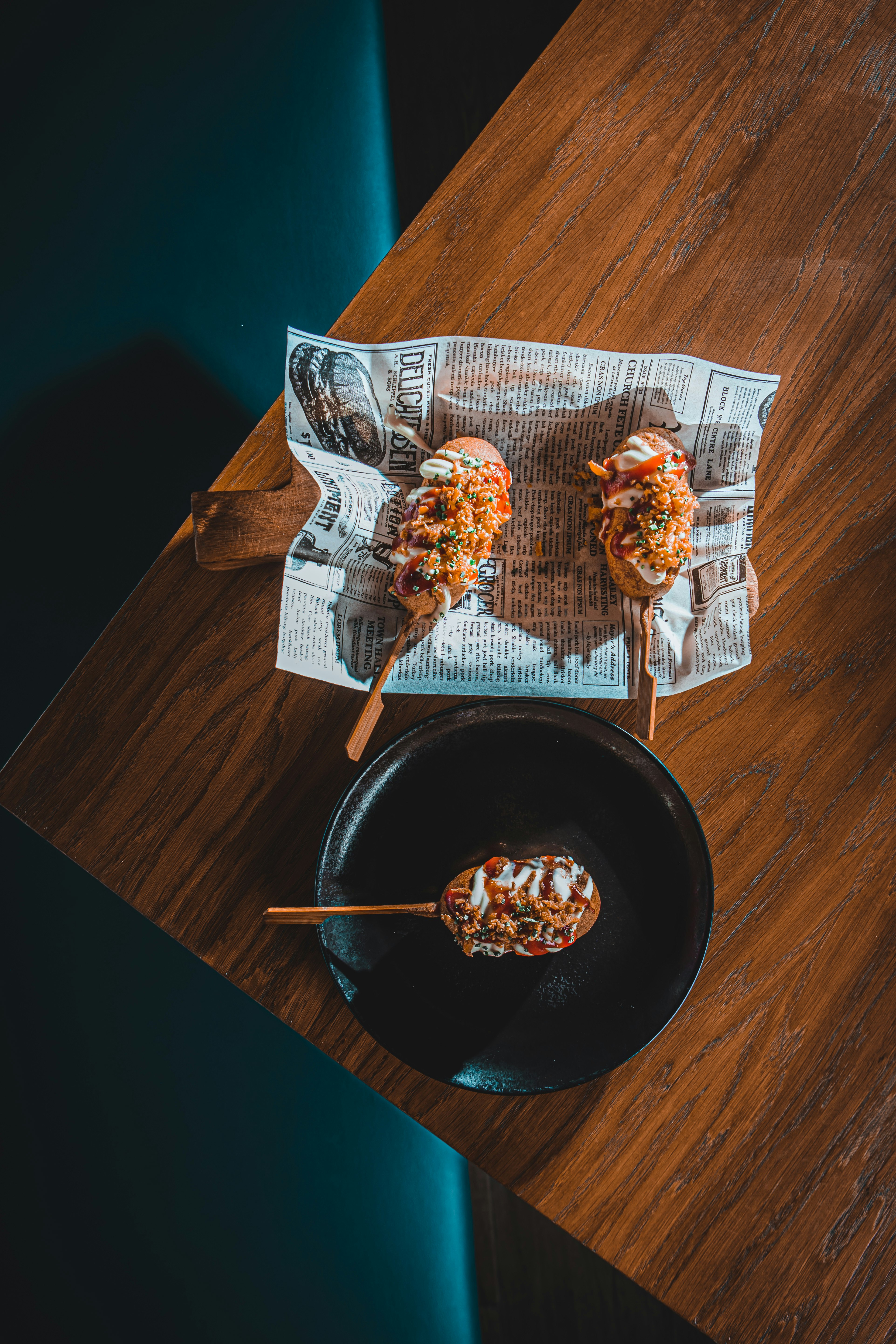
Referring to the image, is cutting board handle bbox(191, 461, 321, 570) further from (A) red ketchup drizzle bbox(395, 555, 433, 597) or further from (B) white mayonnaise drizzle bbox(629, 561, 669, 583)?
(B) white mayonnaise drizzle bbox(629, 561, 669, 583)

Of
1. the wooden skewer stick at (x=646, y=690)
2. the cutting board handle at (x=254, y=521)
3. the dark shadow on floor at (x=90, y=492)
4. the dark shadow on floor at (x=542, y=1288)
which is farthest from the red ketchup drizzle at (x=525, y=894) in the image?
the dark shadow on floor at (x=542, y=1288)

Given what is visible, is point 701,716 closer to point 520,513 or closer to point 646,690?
point 646,690

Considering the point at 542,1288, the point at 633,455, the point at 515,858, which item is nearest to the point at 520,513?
the point at 633,455

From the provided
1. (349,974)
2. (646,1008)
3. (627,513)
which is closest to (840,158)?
(627,513)

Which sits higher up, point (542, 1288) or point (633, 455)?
point (633, 455)

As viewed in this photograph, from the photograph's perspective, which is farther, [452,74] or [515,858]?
[452,74]

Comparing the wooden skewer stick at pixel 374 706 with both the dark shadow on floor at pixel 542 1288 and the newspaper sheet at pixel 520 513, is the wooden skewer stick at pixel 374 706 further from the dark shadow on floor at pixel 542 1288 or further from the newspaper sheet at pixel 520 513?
the dark shadow on floor at pixel 542 1288
